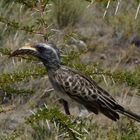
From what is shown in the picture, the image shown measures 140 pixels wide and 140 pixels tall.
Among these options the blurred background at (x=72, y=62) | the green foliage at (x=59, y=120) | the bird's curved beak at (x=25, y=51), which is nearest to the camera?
the green foliage at (x=59, y=120)

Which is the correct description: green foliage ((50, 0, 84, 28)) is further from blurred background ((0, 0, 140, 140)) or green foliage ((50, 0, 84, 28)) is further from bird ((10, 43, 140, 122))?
bird ((10, 43, 140, 122))

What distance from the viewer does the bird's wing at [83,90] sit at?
3.60 meters

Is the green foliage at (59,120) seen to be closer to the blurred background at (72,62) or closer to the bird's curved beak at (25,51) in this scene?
the blurred background at (72,62)

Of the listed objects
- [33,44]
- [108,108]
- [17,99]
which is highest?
[33,44]

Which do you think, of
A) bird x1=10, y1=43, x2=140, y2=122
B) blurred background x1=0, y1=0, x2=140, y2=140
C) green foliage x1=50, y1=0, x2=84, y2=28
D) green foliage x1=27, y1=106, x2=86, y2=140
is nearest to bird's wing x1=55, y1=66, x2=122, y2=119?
bird x1=10, y1=43, x2=140, y2=122

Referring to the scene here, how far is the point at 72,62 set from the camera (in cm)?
496

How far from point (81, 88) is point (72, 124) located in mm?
332

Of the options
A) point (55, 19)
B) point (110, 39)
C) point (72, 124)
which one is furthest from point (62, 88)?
point (55, 19)

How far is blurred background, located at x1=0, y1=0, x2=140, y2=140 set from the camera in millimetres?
3996

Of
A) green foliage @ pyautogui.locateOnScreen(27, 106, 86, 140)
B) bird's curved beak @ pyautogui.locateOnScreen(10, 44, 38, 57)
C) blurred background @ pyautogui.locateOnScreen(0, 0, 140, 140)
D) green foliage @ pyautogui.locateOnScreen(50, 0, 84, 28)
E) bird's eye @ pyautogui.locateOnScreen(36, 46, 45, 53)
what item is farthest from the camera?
green foliage @ pyautogui.locateOnScreen(50, 0, 84, 28)

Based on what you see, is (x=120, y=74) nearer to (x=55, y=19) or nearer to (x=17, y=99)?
(x=17, y=99)

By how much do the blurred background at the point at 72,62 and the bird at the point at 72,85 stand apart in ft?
0.41

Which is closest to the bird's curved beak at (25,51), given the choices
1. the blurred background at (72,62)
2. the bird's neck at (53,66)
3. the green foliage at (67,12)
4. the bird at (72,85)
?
the bird at (72,85)

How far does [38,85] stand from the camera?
7.58 metres
